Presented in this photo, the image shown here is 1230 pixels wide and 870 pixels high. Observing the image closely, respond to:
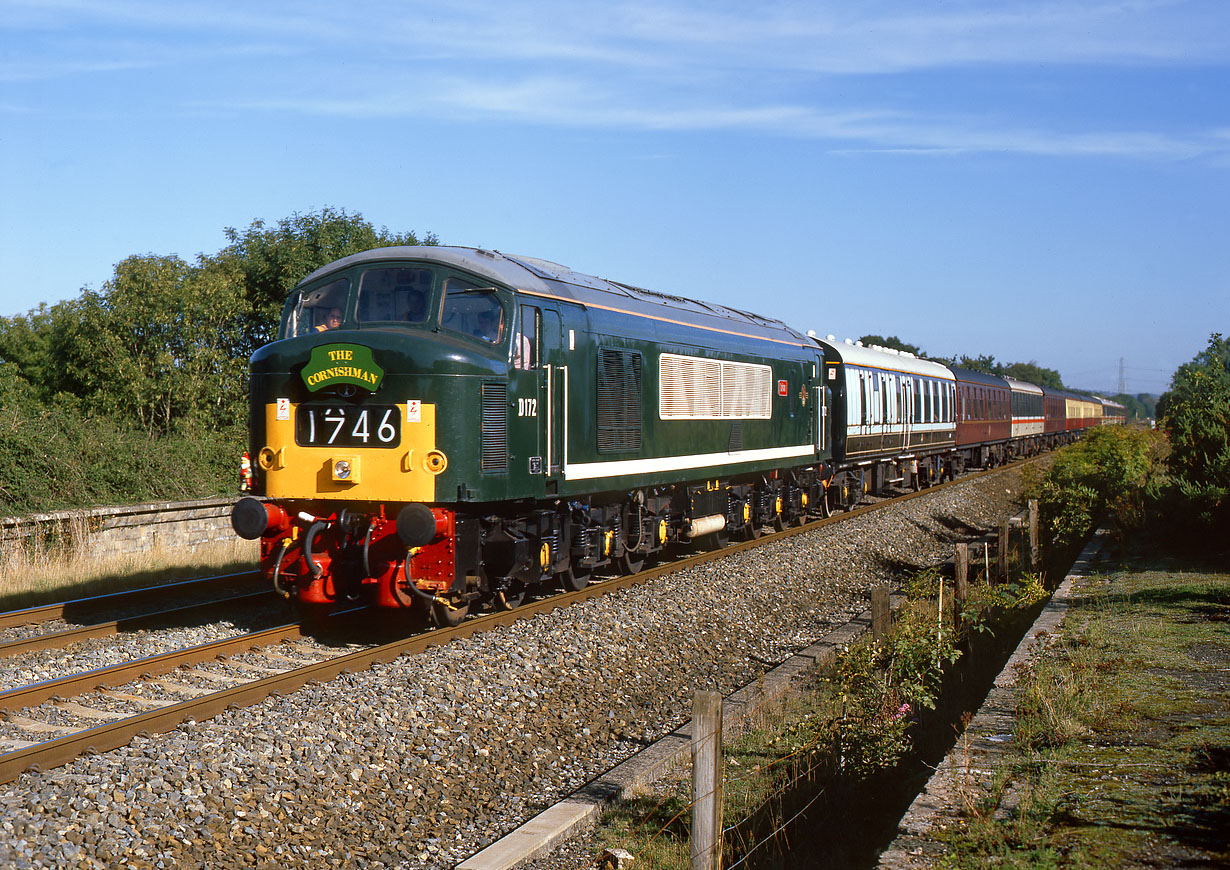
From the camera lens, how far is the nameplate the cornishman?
31.7 feet

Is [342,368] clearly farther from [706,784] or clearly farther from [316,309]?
[706,784]

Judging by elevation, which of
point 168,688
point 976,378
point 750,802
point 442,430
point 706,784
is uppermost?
point 976,378

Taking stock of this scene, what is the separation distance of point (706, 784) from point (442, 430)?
4806mm

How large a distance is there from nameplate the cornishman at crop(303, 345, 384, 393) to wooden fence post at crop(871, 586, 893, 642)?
5003 mm

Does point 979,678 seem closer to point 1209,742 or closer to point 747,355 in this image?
point 1209,742

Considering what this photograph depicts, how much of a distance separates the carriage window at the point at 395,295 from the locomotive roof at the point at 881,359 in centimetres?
1410

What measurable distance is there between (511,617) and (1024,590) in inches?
252

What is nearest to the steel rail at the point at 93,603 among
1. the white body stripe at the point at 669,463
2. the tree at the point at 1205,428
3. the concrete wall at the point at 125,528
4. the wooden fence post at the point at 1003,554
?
the concrete wall at the point at 125,528

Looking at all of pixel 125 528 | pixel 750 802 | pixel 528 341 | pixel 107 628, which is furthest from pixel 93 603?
pixel 750 802

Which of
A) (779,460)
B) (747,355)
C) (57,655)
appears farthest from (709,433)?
(57,655)

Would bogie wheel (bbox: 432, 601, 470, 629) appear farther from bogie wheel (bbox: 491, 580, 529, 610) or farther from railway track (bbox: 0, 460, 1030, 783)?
bogie wheel (bbox: 491, 580, 529, 610)

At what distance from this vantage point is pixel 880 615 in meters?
9.98

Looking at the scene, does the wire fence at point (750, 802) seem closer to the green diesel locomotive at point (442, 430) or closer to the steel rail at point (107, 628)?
the green diesel locomotive at point (442, 430)

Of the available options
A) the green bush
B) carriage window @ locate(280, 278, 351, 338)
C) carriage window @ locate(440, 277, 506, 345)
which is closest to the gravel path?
carriage window @ locate(440, 277, 506, 345)
